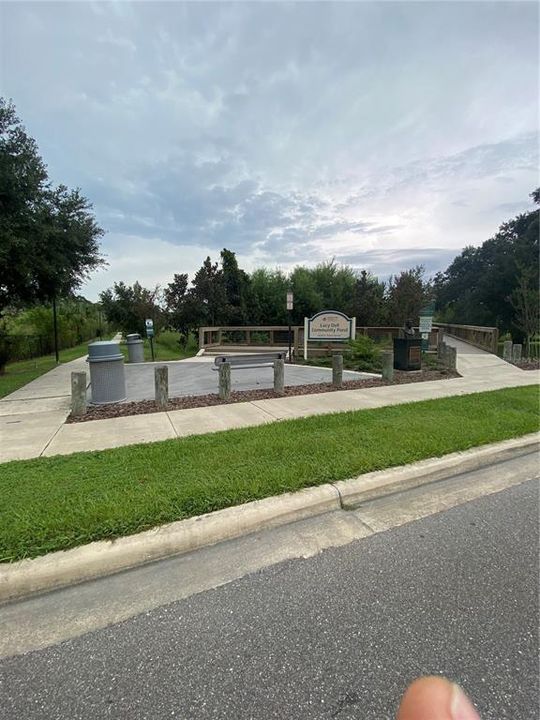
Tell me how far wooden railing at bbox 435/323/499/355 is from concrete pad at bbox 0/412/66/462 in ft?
52.4

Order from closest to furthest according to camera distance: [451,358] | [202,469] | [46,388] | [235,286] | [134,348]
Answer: [202,469]
[46,388]
[451,358]
[134,348]
[235,286]

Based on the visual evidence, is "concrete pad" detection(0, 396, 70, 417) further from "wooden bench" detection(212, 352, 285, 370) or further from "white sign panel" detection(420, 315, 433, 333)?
"white sign panel" detection(420, 315, 433, 333)

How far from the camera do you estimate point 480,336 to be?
1995cm

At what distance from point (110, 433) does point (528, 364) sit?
14.1m

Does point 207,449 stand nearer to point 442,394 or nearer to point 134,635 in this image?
point 134,635

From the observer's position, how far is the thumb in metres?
0.70

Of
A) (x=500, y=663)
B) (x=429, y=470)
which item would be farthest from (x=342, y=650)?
(x=429, y=470)

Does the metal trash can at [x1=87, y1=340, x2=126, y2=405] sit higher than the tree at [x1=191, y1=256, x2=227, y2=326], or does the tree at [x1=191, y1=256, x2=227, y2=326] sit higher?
the tree at [x1=191, y1=256, x2=227, y2=326]

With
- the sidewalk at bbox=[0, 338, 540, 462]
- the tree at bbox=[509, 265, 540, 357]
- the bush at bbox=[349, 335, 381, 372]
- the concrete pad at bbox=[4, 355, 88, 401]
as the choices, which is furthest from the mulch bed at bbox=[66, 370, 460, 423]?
the tree at bbox=[509, 265, 540, 357]

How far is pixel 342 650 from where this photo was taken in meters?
1.88

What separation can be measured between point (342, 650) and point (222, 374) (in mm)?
5491

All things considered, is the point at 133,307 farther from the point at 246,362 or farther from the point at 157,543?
the point at 157,543

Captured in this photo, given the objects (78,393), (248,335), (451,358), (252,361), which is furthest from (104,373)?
(248,335)

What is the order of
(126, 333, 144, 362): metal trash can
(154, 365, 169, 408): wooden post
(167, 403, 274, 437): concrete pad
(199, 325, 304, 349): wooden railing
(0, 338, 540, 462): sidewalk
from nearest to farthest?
1. (0, 338, 540, 462): sidewalk
2. (167, 403, 274, 437): concrete pad
3. (154, 365, 169, 408): wooden post
4. (126, 333, 144, 362): metal trash can
5. (199, 325, 304, 349): wooden railing
